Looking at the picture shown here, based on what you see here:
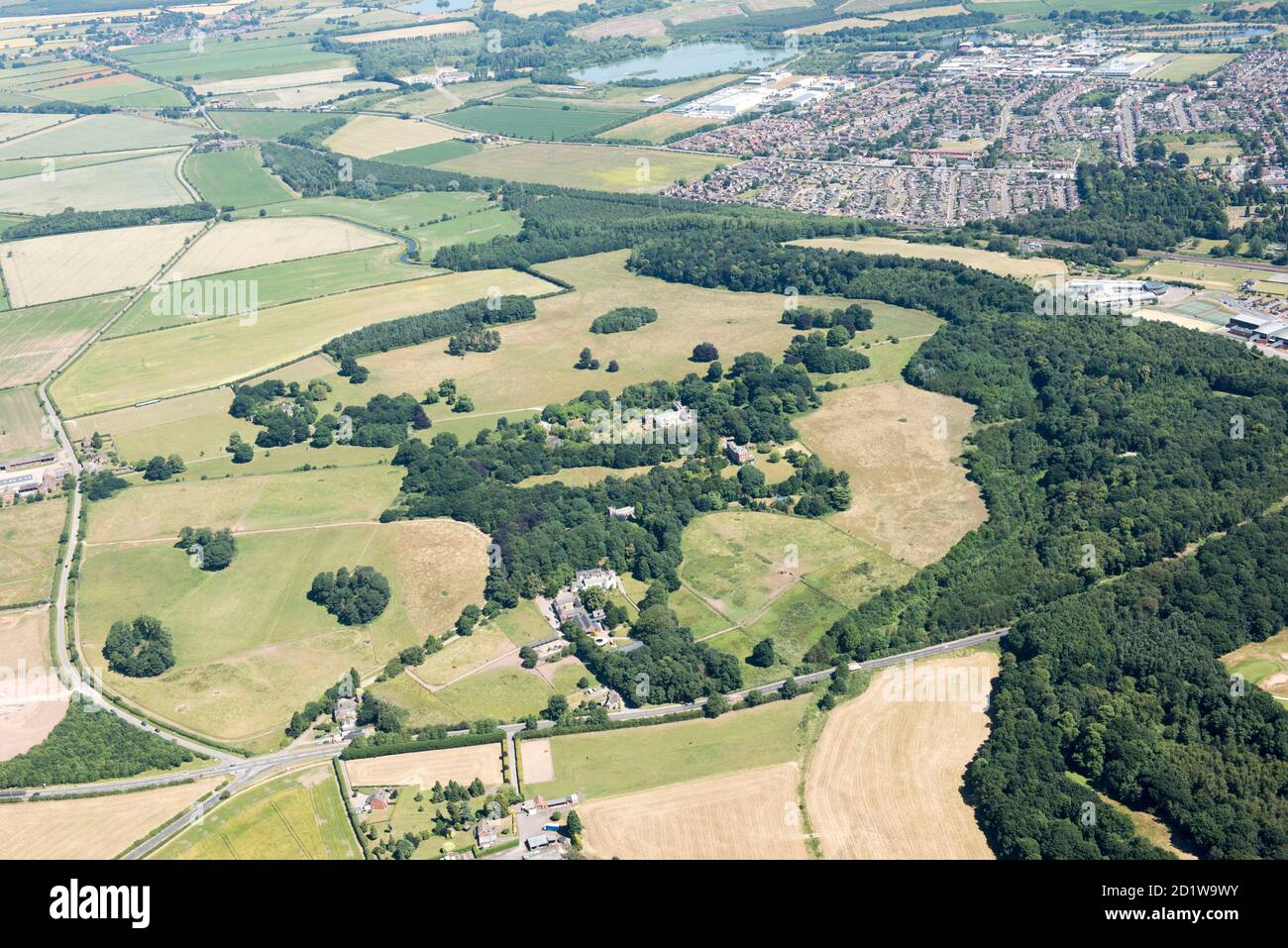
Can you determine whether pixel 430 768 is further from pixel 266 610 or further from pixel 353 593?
pixel 266 610

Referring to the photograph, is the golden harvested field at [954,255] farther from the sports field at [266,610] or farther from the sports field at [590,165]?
the sports field at [266,610]

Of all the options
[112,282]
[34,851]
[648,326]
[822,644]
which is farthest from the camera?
[112,282]

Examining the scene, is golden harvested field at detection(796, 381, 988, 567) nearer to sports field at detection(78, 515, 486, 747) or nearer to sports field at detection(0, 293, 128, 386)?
sports field at detection(78, 515, 486, 747)

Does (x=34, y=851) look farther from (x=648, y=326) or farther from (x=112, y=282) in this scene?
(x=112, y=282)

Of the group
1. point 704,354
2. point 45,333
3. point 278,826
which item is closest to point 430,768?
point 278,826

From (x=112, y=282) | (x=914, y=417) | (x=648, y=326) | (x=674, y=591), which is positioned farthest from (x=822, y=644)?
(x=112, y=282)
